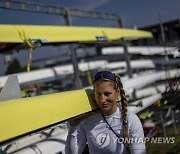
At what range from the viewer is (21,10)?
564 cm

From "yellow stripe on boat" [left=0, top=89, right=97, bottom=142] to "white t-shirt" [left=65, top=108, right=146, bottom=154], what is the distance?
0.12 meters

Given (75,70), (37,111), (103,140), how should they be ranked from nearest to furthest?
(37,111), (103,140), (75,70)

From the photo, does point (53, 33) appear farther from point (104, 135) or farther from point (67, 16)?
point (104, 135)

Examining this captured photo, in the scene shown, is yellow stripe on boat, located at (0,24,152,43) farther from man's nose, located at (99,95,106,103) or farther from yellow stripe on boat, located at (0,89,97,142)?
man's nose, located at (99,95,106,103)

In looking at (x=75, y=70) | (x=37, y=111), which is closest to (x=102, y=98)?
(x=37, y=111)

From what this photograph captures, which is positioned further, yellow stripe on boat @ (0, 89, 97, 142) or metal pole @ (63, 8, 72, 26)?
metal pole @ (63, 8, 72, 26)

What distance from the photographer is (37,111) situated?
162cm

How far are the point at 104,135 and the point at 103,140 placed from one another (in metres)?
0.03

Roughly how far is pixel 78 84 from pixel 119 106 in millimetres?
4288

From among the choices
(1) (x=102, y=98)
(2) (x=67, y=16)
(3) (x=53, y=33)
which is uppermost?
(2) (x=67, y=16)

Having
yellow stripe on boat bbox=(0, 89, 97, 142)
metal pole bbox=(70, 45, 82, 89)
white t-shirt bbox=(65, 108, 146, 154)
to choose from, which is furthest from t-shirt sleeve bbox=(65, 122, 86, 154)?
metal pole bbox=(70, 45, 82, 89)

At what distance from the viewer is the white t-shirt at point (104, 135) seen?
5.93 feet

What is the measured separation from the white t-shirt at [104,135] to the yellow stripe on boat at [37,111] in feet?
0.39

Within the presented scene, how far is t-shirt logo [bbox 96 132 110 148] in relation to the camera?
5.99 ft
